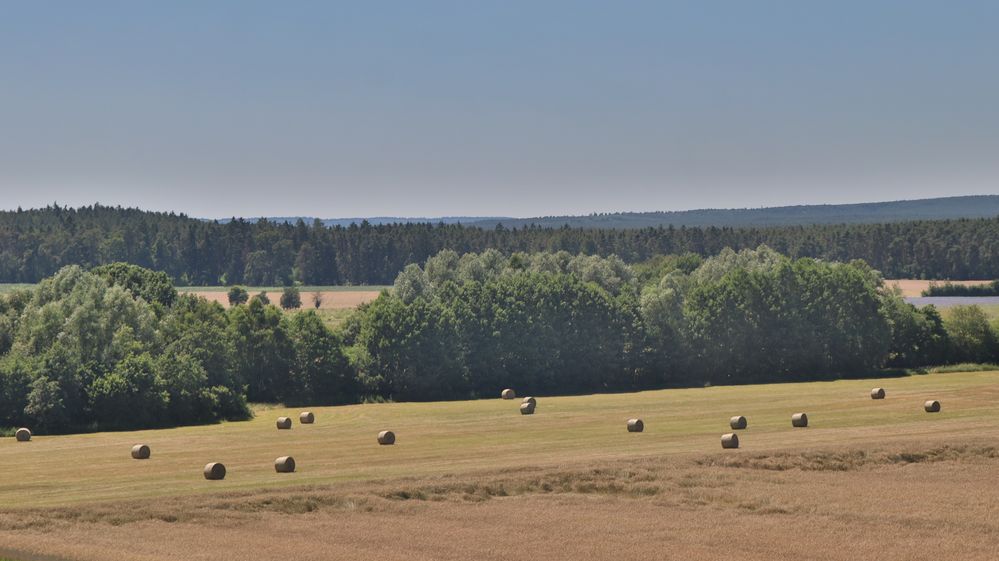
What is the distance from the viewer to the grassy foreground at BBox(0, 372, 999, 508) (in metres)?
52.1

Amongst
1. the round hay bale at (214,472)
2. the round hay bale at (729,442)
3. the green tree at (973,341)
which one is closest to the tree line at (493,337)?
the green tree at (973,341)

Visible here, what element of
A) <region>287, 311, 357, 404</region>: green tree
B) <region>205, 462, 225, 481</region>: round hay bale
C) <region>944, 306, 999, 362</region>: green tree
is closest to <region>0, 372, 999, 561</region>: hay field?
<region>205, 462, 225, 481</region>: round hay bale

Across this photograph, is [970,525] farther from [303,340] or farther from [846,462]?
[303,340]

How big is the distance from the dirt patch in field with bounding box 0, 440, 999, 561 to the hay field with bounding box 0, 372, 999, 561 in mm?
108

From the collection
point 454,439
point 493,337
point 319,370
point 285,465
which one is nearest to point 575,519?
point 285,465

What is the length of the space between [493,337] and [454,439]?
51.2 meters

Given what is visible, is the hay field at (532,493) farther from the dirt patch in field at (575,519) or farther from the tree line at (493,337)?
the tree line at (493,337)

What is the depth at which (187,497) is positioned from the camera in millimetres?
46469

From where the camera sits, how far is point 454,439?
2630 inches

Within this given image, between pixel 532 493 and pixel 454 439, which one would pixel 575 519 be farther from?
pixel 454 439

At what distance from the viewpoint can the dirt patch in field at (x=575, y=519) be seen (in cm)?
3925

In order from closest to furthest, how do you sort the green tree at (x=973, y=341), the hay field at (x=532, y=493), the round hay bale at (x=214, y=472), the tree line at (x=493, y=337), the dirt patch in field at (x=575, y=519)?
the dirt patch in field at (x=575, y=519) < the hay field at (x=532, y=493) < the round hay bale at (x=214, y=472) < the tree line at (x=493, y=337) < the green tree at (x=973, y=341)

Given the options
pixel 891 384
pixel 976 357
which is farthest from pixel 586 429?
pixel 976 357

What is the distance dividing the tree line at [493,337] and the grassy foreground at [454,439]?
489 inches
